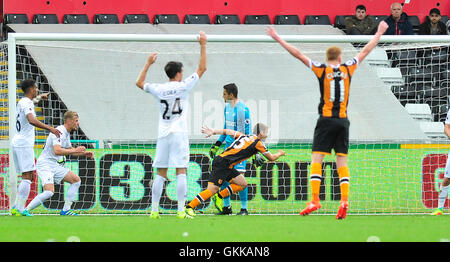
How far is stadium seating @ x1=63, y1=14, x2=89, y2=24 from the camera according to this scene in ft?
55.8

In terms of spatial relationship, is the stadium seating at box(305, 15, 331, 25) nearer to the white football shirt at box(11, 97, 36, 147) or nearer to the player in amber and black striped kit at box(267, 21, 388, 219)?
the white football shirt at box(11, 97, 36, 147)

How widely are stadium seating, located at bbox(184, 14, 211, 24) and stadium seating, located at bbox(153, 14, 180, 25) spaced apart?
0.21m

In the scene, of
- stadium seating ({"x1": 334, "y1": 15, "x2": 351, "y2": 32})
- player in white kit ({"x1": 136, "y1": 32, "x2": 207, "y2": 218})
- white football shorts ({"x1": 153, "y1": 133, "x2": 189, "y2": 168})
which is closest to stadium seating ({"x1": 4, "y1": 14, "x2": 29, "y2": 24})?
stadium seating ({"x1": 334, "y1": 15, "x2": 351, "y2": 32})

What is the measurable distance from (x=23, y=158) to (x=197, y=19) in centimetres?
812

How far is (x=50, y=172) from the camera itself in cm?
1060

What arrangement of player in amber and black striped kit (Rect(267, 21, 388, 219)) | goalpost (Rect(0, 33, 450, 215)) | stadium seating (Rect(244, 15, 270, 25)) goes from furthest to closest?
stadium seating (Rect(244, 15, 270, 25)) < goalpost (Rect(0, 33, 450, 215)) < player in amber and black striped kit (Rect(267, 21, 388, 219))

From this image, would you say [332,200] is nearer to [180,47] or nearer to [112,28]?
[180,47]

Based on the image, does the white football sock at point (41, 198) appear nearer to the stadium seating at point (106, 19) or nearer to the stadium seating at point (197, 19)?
the stadium seating at point (106, 19)

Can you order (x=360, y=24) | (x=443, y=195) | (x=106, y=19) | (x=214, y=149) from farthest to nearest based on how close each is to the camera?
(x=106, y=19) < (x=360, y=24) < (x=214, y=149) < (x=443, y=195)

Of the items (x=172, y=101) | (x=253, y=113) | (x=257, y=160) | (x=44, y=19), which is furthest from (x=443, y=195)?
(x=44, y=19)

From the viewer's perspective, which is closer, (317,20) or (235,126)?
(235,126)

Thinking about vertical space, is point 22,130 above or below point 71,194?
above

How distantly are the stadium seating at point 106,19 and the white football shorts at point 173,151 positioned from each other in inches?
344

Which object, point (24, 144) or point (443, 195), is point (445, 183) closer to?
point (443, 195)
